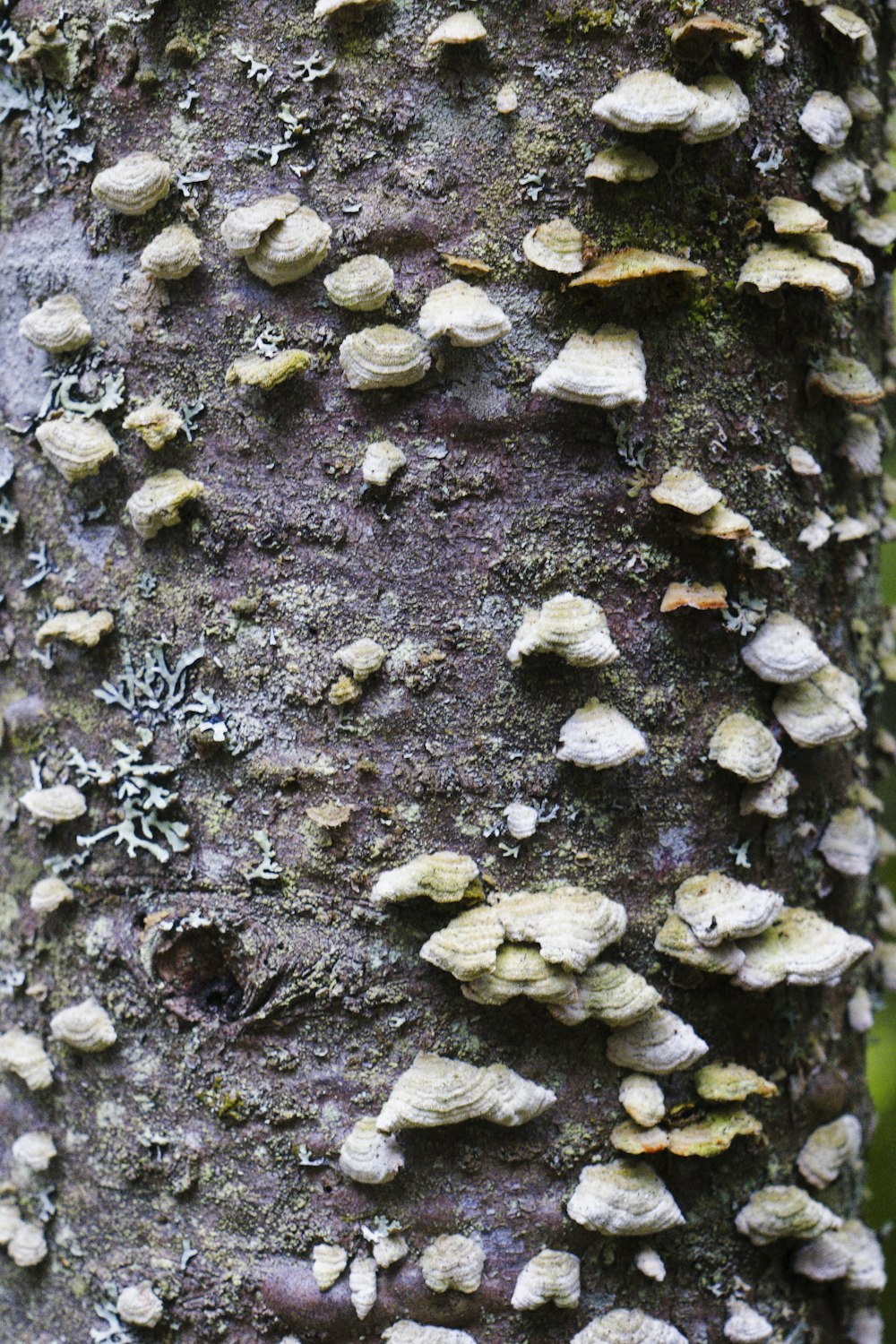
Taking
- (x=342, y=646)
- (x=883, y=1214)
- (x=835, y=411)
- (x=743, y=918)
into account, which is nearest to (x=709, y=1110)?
(x=743, y=918)

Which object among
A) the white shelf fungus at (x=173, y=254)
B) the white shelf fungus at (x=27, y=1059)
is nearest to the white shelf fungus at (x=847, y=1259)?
the white shelf fungus at (x=27, y=1059)

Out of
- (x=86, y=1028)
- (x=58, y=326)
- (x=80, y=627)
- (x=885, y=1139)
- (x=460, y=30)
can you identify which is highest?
(x=460, y=30)

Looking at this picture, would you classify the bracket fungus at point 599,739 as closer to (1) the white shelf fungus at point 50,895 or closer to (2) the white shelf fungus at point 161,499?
(2) the white shelf fungus at point 161,499

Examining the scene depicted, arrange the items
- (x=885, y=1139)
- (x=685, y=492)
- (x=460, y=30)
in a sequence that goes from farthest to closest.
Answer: (x=885, y=1139)
(x=685, y=492)
(x=460, y=30)

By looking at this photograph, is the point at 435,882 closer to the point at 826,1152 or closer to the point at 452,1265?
the point at 452,1265

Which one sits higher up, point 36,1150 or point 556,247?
point 556,247

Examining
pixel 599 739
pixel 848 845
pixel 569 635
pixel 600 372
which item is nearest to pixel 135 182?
pixel 600 372

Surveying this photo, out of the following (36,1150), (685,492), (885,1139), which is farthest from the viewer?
(885,1139)
